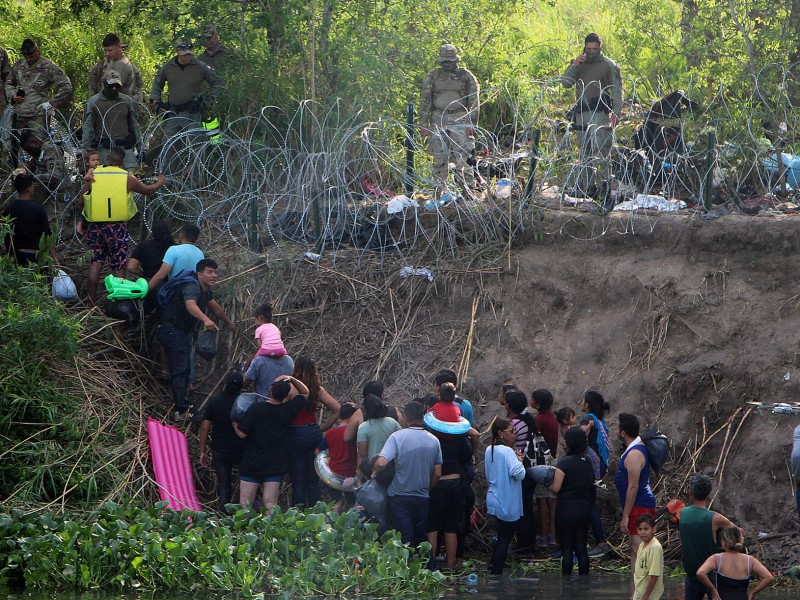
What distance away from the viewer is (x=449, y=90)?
13.2 metres

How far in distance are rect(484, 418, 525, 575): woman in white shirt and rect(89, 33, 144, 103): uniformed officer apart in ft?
20.5

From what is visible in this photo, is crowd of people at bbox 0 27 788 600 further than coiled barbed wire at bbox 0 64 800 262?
No

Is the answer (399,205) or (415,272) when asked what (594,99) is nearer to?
(399,205)

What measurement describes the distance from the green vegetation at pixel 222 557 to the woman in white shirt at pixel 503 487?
0.81m

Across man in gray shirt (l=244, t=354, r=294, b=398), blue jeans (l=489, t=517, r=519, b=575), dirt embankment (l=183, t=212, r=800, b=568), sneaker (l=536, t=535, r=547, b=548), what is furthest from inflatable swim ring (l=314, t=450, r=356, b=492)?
sneaker (l=536, t=535, r=547, b=548)

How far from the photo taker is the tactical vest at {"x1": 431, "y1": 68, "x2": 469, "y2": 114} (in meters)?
13.2

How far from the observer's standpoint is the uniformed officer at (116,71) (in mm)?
13125

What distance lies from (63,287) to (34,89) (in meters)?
3.36

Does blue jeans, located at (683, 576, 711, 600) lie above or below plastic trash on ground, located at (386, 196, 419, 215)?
below

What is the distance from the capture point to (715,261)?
11.6m

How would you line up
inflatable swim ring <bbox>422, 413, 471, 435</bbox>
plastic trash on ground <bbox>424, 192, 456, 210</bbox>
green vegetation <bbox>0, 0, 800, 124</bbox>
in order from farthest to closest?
green vegetation <bbox>0, 0, 800, 124</bbox> < plastic trash on ground <bbox>424, 192, 456, 210</bbox> < inflatable swim ring <bbox>422, 413, 471, 435</bbox>

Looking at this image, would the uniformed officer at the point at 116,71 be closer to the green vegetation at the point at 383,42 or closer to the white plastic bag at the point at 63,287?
the green vegetation at the point at 383,42

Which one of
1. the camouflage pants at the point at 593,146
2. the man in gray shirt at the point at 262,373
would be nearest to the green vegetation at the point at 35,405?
the man in gray shirt at the point at 262,373

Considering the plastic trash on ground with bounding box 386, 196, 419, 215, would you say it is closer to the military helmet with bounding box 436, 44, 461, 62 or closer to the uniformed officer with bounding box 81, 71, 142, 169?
the military helmet with bounding box 436, 44, 461, 62
